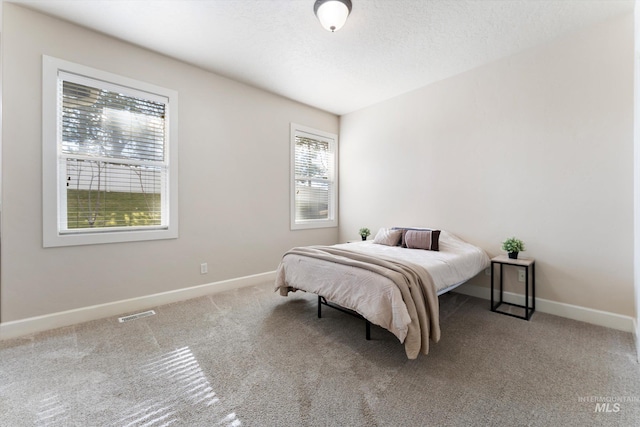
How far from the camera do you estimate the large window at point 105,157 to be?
244cm

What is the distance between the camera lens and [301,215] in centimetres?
450

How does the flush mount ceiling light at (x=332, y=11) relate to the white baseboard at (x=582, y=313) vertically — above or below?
above

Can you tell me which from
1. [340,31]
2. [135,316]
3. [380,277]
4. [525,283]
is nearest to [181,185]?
[135,316]

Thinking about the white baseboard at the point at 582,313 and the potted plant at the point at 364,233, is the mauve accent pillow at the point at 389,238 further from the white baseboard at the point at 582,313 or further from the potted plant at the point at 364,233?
the white baseboard at the point at 582,313

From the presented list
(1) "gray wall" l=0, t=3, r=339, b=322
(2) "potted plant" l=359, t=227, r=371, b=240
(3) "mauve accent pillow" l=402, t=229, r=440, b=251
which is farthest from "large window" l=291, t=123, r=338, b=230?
(3) "mauve accent pillow" l=402, t=229, r=440, b=251

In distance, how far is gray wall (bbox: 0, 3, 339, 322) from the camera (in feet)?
7.56

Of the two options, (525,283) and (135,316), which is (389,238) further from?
(135,316)

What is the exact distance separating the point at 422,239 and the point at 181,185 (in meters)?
2.84

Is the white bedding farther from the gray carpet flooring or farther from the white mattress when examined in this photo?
the gray carpet flooring

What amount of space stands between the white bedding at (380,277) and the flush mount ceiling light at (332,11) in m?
1.98

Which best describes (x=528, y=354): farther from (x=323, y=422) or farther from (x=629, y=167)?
(x=629, y=167)

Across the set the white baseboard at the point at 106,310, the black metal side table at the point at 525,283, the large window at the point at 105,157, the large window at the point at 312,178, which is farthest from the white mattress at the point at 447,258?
the large window at the point at 105,157

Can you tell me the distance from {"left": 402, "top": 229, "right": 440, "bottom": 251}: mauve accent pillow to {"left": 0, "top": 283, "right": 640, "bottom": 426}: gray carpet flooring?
0.84m

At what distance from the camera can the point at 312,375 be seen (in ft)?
5.85
